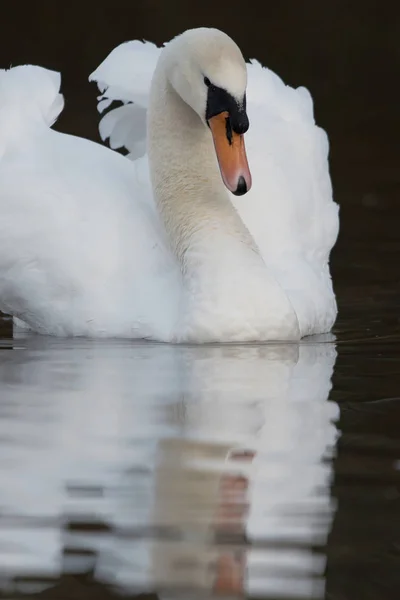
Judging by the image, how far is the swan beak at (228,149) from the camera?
7.00m

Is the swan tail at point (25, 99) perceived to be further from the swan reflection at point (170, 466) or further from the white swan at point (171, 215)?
the swan reflection at point (170, 466)

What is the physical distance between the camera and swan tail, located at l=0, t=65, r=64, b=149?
844 cm

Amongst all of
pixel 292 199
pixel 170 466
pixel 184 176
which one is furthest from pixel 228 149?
pixel 170 466

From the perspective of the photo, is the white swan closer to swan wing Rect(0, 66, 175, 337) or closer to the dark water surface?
swan wing Rect(0, 66, 175, 337)

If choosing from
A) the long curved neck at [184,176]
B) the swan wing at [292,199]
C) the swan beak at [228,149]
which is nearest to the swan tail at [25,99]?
the long curved neck at [184,176]

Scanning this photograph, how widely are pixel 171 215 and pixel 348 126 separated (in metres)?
8.37

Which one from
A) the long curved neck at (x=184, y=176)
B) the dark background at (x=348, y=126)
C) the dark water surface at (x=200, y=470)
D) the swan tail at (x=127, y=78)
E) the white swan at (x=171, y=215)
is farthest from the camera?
the swan tail at (x=127, y=78)

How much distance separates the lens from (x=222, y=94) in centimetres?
694

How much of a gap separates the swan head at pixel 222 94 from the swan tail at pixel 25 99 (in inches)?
53.8

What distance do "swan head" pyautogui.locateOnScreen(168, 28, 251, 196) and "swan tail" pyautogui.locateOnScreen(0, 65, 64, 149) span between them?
53.8 inches

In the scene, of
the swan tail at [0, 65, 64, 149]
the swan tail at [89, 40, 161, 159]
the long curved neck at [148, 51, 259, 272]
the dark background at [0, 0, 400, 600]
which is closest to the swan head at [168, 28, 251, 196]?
the long curved neck at [148, 51, 259, 272]

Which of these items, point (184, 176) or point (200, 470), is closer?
point (200, 470)

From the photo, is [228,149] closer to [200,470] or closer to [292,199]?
[292,199]

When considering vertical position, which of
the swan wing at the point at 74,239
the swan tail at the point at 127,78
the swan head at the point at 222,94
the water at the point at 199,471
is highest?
the swan tail at the point at 127,78
